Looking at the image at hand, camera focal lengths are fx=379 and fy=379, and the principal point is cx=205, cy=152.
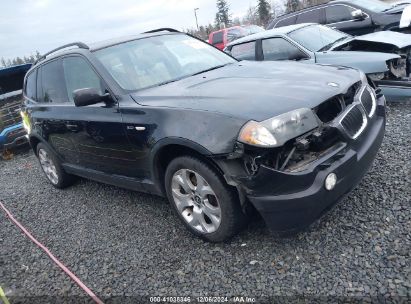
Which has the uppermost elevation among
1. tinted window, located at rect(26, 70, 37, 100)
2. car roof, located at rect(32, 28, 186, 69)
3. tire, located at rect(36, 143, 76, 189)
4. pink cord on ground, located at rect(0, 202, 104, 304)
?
car roof, located at rect(32, 28, 186, 69)

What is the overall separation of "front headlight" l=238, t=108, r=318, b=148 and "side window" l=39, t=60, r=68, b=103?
105 inches

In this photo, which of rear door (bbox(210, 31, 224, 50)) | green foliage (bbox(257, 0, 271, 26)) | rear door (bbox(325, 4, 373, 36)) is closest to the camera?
rear door (bbox(325, 4, 373, 36))

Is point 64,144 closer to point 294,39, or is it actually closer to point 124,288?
point 124,288

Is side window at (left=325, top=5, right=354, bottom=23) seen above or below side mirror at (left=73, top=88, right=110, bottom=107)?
below

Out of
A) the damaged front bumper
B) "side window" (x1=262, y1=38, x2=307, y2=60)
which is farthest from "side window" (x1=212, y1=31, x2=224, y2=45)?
the damaged front bumper

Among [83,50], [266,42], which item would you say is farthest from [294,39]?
[83,50]

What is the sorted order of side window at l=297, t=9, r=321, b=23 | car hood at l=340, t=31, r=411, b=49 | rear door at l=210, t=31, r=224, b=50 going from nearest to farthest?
car hood at l=340, t=31, r=411, b=49 < side window at l=297, t=9, r=321, b=23 < rear door at l=210, t=31, r=224, b=50

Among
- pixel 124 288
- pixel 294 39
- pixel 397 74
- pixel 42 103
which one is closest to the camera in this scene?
pixel 124 288

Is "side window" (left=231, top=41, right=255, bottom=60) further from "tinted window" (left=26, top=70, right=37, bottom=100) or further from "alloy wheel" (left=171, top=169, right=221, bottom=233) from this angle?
"alloy wheel" (left=171, top=169, right=221, bottom=233)

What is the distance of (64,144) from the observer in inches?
176

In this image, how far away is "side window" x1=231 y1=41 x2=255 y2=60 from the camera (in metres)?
7.19

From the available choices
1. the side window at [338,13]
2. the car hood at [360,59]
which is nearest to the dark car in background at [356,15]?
the side window at [338,13]

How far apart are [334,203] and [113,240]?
6.79 feet

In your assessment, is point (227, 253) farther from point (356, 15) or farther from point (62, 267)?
point (356, 15)
